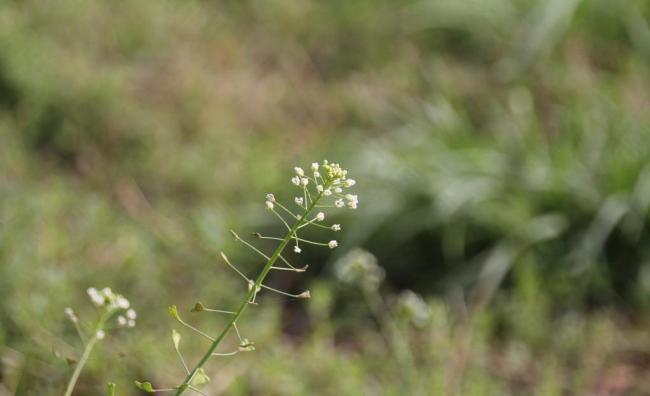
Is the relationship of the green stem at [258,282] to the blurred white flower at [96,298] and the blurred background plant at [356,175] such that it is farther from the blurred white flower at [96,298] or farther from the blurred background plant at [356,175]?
the blurred background plant at [356,175]

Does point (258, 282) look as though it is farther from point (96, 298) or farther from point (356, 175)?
point (356, 175)

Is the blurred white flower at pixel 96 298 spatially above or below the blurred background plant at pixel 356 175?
below

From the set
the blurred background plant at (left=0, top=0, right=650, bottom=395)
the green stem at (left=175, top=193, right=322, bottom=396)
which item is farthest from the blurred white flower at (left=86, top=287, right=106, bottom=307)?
the blurred background plant at (left=0, top=0, right=650, bottom=395)

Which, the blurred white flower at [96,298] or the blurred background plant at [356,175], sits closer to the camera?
the blurred white flower at [96,298]

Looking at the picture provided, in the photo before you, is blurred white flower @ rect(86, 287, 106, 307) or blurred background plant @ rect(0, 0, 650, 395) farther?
blurred background plant @ rect(0, 0, 650, 395)

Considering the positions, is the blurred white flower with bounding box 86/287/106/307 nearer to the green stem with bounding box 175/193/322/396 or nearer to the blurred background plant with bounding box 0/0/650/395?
the green stem with bounding box 175/193/322/396

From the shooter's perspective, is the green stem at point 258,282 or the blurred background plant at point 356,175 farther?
the blurred background plant at point 356,175

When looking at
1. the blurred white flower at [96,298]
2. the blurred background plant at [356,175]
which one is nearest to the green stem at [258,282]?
the blurred white flower at [96,298]

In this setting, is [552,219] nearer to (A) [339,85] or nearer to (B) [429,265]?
(B) [429,265]
